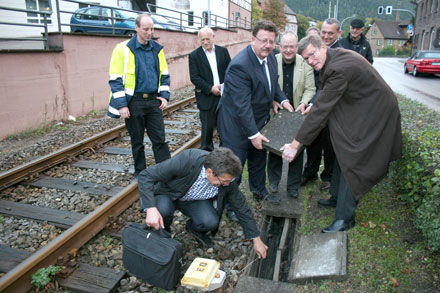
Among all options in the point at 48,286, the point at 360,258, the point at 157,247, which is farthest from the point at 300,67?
the point at 48,286

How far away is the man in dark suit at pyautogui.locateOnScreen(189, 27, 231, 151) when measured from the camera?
5.59m

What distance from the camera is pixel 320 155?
15.6 feet

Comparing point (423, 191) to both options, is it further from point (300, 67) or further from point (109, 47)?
point (109, 47)

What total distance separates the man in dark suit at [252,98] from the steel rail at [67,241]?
1443mm

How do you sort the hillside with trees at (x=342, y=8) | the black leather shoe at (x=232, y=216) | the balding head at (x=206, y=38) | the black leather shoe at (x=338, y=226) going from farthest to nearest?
the hillside with trees at (x=342, y=8), the balding head at (x=206, y=38), the black leather shoe at (x=232, y=216), the black leather shoe at (x=338, y=226)

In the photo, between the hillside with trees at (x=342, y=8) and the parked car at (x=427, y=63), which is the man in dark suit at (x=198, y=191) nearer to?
the parked car at (x=427, y=63)

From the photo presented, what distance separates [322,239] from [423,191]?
3.44 ft

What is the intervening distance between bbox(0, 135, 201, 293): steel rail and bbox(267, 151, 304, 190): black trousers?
1823mm

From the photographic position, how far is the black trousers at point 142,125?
4.79 meters

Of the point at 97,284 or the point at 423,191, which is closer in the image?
the point at 97,284

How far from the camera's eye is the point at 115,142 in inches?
272

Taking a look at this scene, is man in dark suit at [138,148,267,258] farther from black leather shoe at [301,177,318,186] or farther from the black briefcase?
black leather shoe at [301,177,318,186]

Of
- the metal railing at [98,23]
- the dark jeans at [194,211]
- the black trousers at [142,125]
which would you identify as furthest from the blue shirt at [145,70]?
the metal railing at [98,23]

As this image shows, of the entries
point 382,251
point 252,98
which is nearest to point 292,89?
point 252,98
